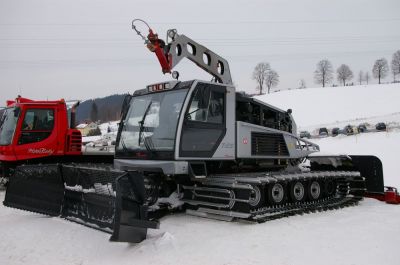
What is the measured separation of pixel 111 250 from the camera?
236 inches

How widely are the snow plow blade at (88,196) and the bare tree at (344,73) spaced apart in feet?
307

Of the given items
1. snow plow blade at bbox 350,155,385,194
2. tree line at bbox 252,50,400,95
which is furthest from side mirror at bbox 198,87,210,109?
tree line at bbox 252,50,400,95

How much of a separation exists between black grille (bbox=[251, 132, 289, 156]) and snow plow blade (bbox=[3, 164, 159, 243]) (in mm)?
3289

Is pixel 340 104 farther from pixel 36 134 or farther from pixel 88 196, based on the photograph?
pixel 88 196

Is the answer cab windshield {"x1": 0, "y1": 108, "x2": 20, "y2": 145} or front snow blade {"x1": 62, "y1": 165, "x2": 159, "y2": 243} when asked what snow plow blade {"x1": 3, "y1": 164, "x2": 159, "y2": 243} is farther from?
cab windshield {"x1": 0, "y1": 108, "x2": 20, "y2": 145}

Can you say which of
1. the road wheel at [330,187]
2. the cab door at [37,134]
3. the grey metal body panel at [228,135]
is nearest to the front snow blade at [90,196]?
the grey metal body panel at [228,135]

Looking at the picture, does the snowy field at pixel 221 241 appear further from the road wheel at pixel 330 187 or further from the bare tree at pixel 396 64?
the bare tree at pixel 396 64

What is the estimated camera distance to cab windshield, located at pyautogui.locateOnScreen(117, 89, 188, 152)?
25.9 ft

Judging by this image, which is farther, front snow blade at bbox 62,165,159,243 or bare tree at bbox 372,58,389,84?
bare tree at bbox 372,58,389,84

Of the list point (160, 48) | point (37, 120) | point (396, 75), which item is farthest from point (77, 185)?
point (396, 75)

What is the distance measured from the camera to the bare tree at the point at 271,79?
291 ft

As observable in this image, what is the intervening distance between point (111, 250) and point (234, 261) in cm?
179

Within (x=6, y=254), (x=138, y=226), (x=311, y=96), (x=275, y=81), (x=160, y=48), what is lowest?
(x=6, y=254)

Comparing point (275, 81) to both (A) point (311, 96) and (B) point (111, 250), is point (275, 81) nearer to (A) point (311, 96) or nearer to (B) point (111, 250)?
(A) point (311, 96)
